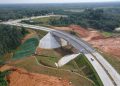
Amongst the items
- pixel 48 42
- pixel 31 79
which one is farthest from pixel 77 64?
pixel 48 42

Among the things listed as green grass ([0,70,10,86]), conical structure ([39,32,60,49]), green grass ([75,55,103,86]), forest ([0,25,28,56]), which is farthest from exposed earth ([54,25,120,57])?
green grass ([0,70,10,86])

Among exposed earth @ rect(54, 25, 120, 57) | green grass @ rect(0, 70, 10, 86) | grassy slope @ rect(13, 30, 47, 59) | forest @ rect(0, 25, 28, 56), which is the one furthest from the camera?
forest @ rect(0, 25, 28, 56)

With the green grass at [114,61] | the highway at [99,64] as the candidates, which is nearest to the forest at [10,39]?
the highway at [99,64]

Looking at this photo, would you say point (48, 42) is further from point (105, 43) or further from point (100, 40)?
point (100, 40)

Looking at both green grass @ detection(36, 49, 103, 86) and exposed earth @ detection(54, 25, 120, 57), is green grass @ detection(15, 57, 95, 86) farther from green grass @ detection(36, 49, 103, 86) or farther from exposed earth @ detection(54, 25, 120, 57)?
exposed earth @ detection(54, 25, 120, 57)

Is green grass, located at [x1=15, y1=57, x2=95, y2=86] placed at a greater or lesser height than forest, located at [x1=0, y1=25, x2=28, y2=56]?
greater

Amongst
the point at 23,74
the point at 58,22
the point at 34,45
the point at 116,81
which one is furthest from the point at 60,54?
the point at 58,22
